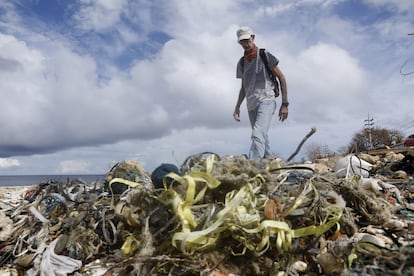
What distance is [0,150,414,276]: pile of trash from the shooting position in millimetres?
2057

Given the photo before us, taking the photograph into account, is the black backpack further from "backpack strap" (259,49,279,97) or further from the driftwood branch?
the driftwood branch

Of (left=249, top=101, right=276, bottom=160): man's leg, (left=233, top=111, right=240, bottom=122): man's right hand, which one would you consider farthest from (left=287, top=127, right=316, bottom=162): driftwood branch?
(left=233, top=111, right=240, bottom=122): man's right hand

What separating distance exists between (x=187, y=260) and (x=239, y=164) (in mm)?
893

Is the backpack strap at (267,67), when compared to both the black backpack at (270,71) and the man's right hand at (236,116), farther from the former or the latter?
the man's right hand at (236,116)

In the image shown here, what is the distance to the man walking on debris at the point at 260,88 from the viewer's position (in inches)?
194

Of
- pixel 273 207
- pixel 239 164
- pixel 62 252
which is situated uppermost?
pixel 239 164

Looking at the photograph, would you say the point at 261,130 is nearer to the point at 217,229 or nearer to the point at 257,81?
the point at 257,81

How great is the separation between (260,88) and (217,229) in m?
3.30

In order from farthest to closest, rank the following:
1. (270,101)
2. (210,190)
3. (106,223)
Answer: (270,101)
(106,223)
(210,190)

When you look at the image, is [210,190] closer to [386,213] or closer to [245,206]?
[245,206]

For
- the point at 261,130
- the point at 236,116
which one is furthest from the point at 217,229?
the point at 236,116

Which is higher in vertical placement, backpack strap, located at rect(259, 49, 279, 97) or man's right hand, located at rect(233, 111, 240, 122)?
backpack strap, located at rect(259, 49, 279, 97)

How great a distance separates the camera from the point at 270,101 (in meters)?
5.06

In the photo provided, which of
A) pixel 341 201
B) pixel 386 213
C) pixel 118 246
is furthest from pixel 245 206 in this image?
pixel 386 213
